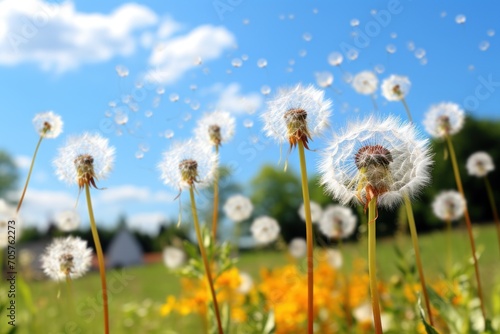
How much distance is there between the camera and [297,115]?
53.9 inches

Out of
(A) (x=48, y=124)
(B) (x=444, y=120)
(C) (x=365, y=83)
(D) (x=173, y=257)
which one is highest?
(C) (x=365, y=83)

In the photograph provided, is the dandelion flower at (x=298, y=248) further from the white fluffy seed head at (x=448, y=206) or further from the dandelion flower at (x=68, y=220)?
the dandelion flower at (x=68, y=220)

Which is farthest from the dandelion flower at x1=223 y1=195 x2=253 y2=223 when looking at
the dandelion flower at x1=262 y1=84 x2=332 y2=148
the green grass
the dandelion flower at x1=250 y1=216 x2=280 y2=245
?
the dandelion flower at x1=262 y1=84 x2=332 y2=148

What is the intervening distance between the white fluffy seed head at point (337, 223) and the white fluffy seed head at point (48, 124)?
4.84 ft

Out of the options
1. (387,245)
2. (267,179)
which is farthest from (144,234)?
(387,245)

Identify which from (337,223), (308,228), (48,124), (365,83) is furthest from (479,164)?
(48,124)

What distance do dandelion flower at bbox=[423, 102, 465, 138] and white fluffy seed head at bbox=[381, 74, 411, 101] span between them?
0.27m

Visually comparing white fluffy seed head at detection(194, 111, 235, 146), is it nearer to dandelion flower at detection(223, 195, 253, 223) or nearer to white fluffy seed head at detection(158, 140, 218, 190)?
white fluffy seed head at detection(158, 140, 218, 190)

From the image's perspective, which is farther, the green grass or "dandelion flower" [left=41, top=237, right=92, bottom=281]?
the green grass

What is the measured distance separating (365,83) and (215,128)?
742 millimetres

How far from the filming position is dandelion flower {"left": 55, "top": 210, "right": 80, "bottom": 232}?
7.37 ft

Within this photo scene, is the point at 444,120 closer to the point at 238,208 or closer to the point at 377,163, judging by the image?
the point at 238,208

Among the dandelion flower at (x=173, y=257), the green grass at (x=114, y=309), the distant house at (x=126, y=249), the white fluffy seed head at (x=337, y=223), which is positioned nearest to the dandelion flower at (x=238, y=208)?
the white fluffy seed head at (x=337, y=223)

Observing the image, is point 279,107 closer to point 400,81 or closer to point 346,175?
point 346,175
